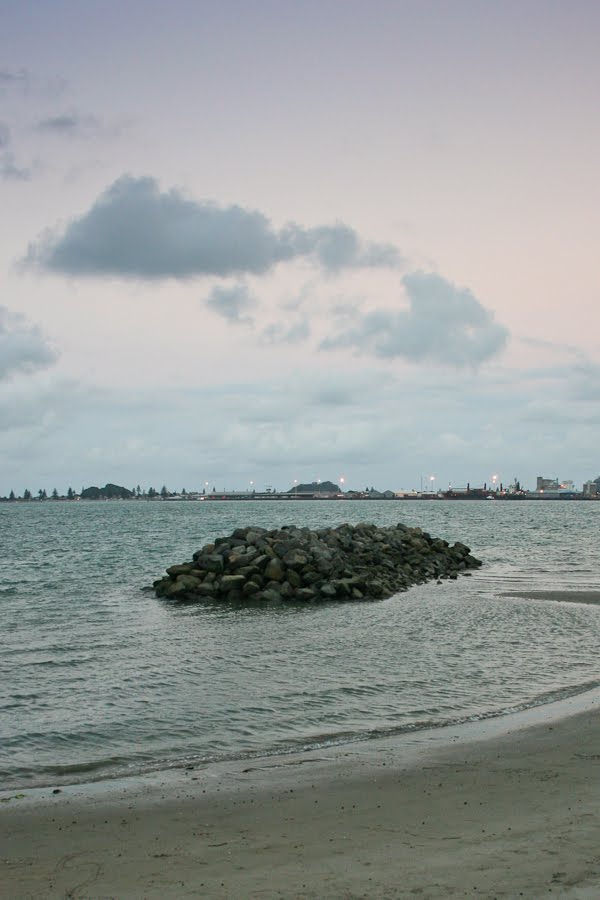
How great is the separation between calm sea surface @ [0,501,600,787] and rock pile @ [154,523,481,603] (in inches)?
67.3

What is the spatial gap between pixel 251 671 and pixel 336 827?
8.91 metres

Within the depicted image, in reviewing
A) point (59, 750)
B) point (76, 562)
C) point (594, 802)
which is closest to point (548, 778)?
point (594, 802)

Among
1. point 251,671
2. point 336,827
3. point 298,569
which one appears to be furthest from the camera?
point 298,569

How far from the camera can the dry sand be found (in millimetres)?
6246

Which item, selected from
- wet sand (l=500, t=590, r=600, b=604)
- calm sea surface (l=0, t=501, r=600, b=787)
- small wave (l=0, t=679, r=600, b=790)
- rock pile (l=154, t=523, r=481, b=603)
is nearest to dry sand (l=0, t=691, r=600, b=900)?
small wave (l=0, t=679, r=600, b=790)

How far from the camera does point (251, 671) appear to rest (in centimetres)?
1641

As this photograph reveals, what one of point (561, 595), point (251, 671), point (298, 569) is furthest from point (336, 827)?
point (298, 569)

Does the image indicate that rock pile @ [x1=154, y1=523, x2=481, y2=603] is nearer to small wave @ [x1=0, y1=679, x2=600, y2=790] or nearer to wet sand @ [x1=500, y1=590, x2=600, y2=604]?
wet sand @ [x1=500, y1=590, x2=600, y2=604]

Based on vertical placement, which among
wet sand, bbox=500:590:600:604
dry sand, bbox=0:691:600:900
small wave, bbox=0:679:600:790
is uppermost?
dry sand, bbox=0:691:600:900

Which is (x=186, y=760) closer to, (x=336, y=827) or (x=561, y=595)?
(x=336, y=827)

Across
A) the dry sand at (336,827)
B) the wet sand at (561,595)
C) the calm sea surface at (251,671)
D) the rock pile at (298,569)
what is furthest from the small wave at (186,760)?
the rock pile at (298,569)

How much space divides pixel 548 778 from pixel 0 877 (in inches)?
233

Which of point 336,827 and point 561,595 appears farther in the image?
point 561,595

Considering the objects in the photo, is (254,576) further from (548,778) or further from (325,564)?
(548,778)
